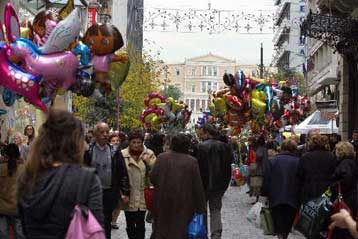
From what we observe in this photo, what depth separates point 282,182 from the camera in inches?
448

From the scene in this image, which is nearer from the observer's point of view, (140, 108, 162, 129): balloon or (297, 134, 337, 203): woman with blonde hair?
(297, 134, 337, 203): woman with blonde hair

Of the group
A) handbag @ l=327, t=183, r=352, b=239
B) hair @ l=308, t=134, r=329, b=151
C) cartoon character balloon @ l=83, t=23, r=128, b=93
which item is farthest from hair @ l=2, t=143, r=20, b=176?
hair @ l=308, t=134, r=329, b=151

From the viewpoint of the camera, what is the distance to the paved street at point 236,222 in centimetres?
1388

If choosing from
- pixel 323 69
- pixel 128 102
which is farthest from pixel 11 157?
pixel 323 69

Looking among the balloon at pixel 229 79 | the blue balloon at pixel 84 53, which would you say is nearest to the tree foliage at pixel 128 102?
the balloon at pixel 229 79

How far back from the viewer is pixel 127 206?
10562mm

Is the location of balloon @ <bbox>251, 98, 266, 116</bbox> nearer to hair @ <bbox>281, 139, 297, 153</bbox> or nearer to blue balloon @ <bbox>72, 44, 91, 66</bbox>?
hair @ <bbox>281, 139, 297, 153</bbox>

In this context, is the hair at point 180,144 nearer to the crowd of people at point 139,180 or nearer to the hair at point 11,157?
the crowd of people at point 139,180

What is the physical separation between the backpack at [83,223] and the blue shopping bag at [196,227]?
444cm

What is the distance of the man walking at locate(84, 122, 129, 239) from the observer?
1008cm

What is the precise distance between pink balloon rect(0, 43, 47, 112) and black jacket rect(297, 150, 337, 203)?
139 inches

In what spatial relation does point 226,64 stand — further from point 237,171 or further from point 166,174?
point 166,174

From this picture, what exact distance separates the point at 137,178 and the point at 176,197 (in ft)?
5.54

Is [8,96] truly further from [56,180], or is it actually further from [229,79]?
[229,79]
